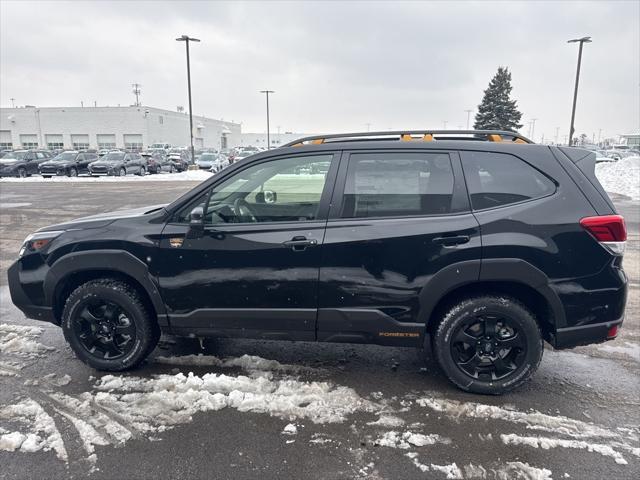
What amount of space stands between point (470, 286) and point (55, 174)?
3171 cm

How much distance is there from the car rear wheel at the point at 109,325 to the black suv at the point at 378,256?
14 millimetres

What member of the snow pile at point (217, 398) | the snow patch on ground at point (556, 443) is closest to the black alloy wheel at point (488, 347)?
the snow patch on ground at point (556, 443)

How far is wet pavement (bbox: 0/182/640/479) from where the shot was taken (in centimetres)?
273

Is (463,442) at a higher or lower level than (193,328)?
lower

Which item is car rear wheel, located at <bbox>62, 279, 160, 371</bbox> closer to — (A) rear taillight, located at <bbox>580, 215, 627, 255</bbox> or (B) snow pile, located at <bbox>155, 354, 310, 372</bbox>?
(B) snow pile, located at <bbox>155, 354, 310, 372</bbox>

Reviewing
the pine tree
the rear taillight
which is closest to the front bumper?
the rear taillight

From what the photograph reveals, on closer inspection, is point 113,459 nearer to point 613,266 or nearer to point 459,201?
point 459,201

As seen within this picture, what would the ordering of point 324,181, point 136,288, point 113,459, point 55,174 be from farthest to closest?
point 55,174 → point 136,288 → point 324,181 → point 113,459

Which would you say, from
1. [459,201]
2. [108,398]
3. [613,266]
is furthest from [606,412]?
[108,398]

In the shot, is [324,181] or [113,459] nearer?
[113,459]

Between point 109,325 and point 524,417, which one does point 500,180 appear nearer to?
point 524,417

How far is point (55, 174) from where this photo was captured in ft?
96.2

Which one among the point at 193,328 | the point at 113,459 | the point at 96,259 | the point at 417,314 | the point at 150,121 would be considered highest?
the point at 150,121

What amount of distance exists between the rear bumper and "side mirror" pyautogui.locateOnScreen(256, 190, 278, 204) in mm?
2330
